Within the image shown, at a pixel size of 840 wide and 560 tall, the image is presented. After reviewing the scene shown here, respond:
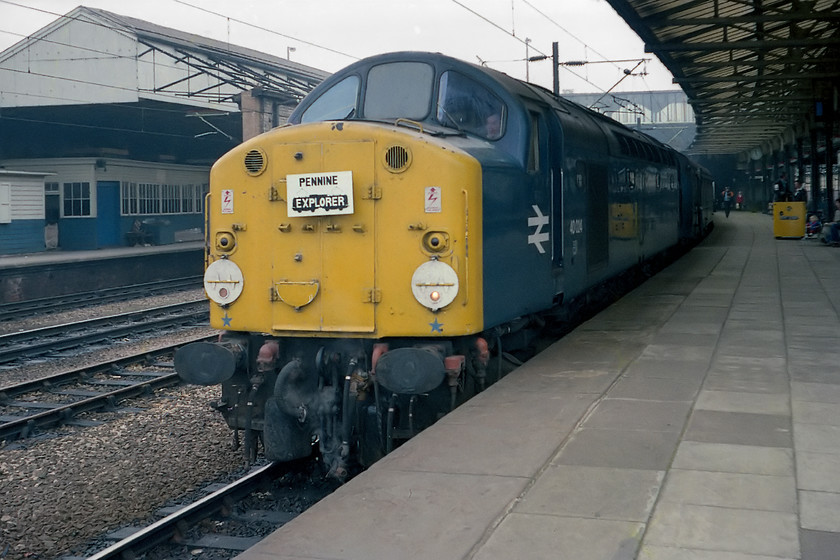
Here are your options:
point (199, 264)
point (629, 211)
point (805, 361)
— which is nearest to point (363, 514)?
point (805, 361)

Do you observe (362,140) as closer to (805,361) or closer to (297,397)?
(297,397)

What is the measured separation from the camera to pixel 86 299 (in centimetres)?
2089

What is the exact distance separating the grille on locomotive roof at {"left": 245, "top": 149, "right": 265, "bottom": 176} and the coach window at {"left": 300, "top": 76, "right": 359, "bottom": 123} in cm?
129

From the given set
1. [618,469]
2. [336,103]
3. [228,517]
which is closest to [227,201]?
[336,103]

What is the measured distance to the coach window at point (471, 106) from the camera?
7770 mm

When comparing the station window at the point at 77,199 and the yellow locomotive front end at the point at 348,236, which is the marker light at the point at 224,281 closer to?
the yellow locomotive front end at the point at 348,236

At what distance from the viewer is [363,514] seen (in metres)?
4.74

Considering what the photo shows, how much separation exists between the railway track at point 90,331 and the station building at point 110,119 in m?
12.3

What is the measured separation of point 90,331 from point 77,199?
18.8m

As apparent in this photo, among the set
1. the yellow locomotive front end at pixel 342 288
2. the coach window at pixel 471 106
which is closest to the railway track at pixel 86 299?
the yellow locomotive front end at pixel 342 288

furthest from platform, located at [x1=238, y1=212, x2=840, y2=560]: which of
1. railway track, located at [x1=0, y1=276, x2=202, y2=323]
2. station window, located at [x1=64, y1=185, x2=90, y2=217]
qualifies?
station window, located at [x1=64, y1=185, x2=90, y2=217]

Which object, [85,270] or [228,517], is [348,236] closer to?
[228,517]

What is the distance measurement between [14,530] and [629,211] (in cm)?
938

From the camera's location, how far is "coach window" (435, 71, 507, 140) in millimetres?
7770
